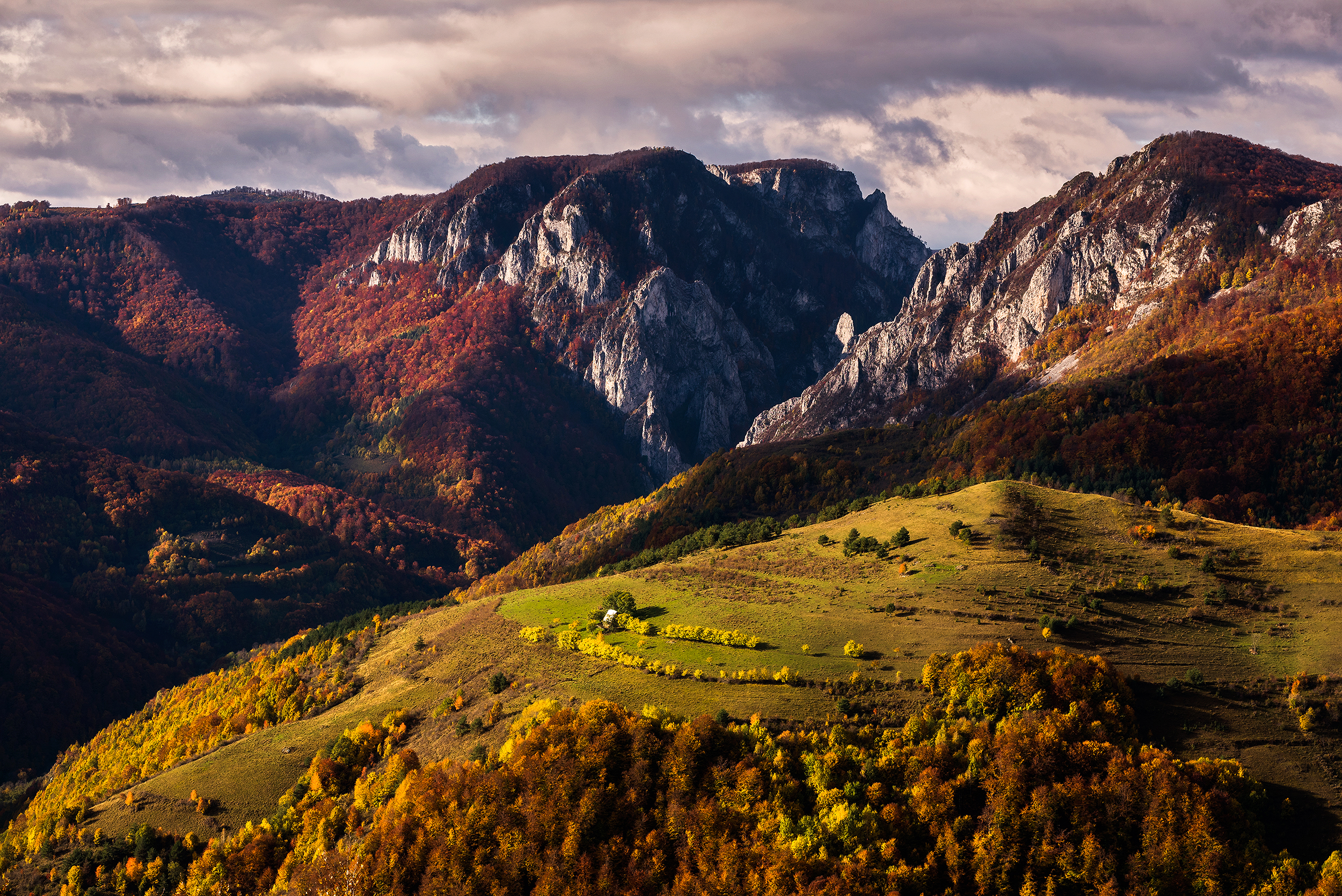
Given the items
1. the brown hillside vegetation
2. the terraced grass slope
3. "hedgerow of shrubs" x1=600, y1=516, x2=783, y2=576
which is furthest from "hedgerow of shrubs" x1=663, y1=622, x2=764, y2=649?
"hedgerow of shrubs" x1=600, y1=516, x2=783, y2=576

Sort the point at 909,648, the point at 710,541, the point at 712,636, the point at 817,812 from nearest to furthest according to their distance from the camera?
the point at 817,812 < the point at 909,648 < the point at 712,636 < the point at 710,541

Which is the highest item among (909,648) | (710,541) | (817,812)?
(710,541)

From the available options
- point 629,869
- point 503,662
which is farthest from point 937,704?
point 503,662

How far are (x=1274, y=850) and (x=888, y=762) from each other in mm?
28611

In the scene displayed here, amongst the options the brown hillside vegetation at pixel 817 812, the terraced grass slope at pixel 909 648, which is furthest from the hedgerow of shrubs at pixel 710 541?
the brown hillside vegetation at pixel 817 812

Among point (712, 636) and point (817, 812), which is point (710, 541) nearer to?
point (712, 636)

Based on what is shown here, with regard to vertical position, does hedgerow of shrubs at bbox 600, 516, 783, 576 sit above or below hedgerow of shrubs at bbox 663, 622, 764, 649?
above

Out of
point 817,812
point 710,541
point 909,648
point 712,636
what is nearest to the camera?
point 817,812

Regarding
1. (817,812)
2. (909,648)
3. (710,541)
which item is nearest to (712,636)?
(909,648)

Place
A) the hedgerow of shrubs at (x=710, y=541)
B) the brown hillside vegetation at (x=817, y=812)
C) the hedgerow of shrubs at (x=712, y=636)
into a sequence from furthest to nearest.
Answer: the hedgerow of shrubs at (x=710, y=541)
the hedgerow of shrubs at (x=712, y=636)
the brown hillside vegetation at (x=817, y=812)

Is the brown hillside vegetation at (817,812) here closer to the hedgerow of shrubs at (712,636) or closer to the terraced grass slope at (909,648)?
the terraced grass slope at (909,648)

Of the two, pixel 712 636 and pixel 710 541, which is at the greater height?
pixel 710 541

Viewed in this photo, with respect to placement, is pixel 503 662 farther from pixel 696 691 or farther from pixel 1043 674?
pixel 1043 674

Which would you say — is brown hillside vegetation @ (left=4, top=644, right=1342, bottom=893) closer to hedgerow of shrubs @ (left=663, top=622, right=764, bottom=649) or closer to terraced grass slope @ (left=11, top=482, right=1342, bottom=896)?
terraced grass slope @ (left=11, top=482, right=1342, bottom=896)
